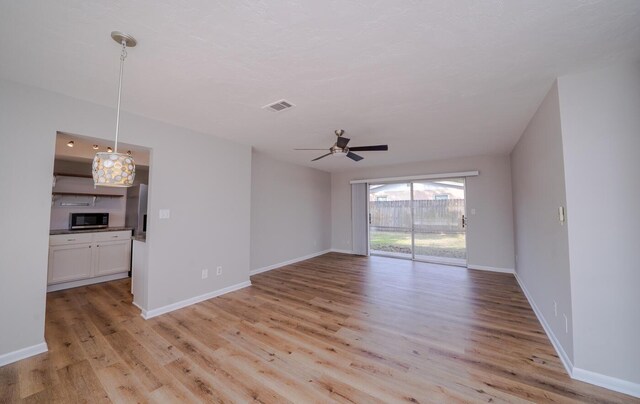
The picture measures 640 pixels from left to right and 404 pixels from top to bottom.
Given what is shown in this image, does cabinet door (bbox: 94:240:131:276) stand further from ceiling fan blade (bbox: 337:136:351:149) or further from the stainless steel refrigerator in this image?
ceiling fan blade (bbox: 337:136:351:149)

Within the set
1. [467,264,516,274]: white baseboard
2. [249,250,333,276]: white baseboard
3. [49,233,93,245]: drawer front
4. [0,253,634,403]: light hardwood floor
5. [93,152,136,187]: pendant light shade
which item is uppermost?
[93,152,136,187]: pendant light shade

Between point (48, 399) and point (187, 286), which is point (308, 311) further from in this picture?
point (48, 399)

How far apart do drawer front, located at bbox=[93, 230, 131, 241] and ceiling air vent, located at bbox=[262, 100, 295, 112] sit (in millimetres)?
3807

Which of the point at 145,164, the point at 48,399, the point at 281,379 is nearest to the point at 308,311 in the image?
the point at 281,379

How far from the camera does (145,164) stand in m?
4.59

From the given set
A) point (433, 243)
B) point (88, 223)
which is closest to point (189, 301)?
point (88, 223)

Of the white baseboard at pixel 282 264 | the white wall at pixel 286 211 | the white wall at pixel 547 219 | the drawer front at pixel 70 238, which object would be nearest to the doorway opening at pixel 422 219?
the white wall at pixel 286 211

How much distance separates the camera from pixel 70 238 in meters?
3.70

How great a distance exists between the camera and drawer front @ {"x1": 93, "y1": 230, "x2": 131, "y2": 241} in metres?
3.97

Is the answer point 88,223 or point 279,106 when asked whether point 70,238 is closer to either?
point 88,223

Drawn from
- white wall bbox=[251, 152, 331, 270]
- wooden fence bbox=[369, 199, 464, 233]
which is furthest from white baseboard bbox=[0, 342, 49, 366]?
wooden fence bbox=[369, 199, 464, 233]

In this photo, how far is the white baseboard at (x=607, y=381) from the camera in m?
1.63

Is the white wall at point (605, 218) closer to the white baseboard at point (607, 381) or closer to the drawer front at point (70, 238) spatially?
the white baseboard at point (607, 381)

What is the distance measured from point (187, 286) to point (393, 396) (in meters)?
2.81
